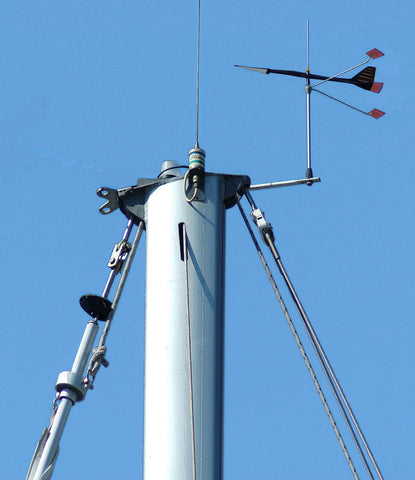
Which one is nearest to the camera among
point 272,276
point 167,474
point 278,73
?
point 167,474

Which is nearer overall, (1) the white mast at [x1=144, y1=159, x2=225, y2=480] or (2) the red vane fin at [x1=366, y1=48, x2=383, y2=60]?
(1) the white mast at [x1=144, y1=159, x2=225, y2=480]

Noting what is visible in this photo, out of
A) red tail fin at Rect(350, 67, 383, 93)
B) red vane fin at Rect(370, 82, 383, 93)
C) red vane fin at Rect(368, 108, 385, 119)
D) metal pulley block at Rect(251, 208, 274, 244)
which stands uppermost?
red tail fin at Rect(350, 67, 383, 93)

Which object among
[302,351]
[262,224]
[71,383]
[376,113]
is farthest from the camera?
[376,113]

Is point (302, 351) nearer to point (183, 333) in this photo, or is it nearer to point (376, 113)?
point (183, 333)

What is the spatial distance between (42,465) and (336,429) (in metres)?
4.56

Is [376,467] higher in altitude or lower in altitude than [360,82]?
lower

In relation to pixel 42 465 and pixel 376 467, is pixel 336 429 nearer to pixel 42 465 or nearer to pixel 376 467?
pixel 376 467

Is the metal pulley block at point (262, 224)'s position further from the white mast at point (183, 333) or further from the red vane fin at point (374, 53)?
the red vane fin at point (374, 53)

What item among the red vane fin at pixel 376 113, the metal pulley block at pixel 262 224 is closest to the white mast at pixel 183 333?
the metal pulley block at pixel 262 224

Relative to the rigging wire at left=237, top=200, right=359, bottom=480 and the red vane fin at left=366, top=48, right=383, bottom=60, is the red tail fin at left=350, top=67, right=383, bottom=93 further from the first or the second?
the rigging wire at left=237, top=200, right=359, bottom=480

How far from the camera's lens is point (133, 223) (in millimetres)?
18969

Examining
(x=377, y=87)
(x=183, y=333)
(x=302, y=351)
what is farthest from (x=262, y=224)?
(x=377, y=87)

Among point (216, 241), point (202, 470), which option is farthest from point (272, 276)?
point (202, 470)

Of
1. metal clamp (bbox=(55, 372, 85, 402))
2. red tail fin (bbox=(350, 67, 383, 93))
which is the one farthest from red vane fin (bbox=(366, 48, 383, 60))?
metal clamp (bbox=(55, 372, 85, 402))
